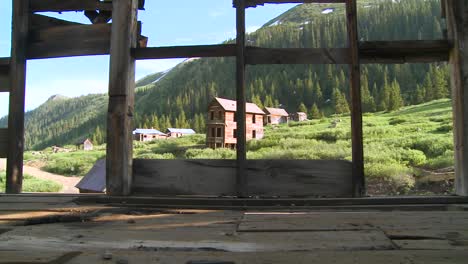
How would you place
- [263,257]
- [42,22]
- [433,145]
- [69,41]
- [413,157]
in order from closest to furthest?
[263,257]
[69,41]
[42,22]
[413,157]
[433,145]

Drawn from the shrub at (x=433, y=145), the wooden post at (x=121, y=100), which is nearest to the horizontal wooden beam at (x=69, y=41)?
the wooden post at (x=121, y=100)

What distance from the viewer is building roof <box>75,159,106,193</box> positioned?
18.0ft

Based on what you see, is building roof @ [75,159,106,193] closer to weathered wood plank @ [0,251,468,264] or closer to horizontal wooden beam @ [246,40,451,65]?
horizontal wooden beam @ [246,40,451,65]

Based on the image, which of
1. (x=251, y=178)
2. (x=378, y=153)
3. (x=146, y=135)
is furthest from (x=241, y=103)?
(x=146, y=135)

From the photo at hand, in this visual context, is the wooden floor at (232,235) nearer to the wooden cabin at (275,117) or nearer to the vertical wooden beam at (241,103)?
the vertical wooden beam at (241,103)

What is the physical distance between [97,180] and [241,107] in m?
2.34

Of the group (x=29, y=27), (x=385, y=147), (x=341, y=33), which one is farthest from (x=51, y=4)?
(x=341, y=33)

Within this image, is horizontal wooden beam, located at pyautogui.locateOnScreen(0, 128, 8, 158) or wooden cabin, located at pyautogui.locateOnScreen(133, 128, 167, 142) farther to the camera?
wooden cabin, located at pyautogui.locateOnScreen(133, 128, 167, 142)

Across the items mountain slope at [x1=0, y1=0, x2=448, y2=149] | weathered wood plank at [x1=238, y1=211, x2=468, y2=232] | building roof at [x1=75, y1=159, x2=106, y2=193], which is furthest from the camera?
mountain slope at [x1=0, y1=0, x2=448, y2=149]

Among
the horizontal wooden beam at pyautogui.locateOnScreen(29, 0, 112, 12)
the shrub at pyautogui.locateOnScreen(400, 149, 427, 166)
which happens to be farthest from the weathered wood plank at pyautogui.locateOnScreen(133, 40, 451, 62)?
the shrub at pyautogui.locateOnScreen(400, 149, 427, 166)

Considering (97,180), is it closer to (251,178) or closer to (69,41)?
(69,41)

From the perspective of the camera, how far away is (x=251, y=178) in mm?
4453

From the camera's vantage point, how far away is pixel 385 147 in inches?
1494

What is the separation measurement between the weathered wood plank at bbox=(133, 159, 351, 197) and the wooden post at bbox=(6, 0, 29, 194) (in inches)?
54.4
